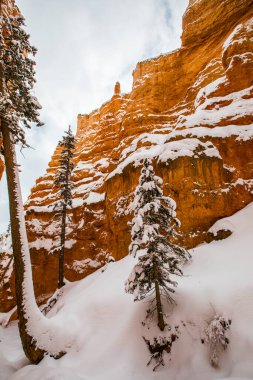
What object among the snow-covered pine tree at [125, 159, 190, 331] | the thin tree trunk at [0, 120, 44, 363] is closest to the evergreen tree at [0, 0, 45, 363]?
the thin tree trunk at [0, 120, 44, 363]

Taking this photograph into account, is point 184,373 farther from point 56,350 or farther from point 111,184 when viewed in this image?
point 111,184

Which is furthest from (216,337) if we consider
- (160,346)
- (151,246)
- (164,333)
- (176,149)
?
(176,149)

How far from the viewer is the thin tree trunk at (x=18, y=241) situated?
852 centimetres

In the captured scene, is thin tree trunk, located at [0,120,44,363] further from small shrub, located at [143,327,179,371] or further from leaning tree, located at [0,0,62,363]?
small shrub, located at [143,327,179,371]

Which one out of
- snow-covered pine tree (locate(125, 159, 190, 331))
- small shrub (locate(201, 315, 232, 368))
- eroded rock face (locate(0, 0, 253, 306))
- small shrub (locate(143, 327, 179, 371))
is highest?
eroded rock face (locate(0, 0, 253, 306))

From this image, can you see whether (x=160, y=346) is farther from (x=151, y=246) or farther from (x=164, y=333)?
(x=151, y=246)

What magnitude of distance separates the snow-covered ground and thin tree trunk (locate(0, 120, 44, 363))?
0.66m

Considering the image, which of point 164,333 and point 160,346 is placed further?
point 164,333

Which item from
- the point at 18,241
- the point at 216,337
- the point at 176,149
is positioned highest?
the point at 176,149

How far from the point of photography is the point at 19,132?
32.8 ft

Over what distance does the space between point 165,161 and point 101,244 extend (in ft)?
41.5

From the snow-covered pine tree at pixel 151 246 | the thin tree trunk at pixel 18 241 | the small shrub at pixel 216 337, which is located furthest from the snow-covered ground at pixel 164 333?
the snow-covered pine tree at pixel 151 246

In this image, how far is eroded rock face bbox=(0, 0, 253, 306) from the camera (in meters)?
17.1

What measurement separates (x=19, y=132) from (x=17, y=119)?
0.58 meters
